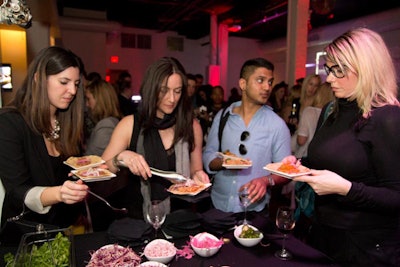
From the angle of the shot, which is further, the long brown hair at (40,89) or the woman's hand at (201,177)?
the woman's hand at (201,177)

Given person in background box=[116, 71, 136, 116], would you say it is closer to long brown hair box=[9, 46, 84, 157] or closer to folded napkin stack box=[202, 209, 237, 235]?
long brown hair box=[9, 46, 84, 157]

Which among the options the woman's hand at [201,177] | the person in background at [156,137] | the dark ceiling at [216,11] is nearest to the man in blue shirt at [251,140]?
the woman's hand at [201,177]

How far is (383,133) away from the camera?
1.57 meters

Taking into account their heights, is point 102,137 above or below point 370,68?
below

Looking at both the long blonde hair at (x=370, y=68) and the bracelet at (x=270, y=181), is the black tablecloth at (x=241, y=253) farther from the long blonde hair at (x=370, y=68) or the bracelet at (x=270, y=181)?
the long blonde hair at (x=370, y=68)

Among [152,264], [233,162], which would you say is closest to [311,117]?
[233,162]

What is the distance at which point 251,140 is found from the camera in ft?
7.84

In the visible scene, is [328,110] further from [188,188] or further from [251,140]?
[188,188]

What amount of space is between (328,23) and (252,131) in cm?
992

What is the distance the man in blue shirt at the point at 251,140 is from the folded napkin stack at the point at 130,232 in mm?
797

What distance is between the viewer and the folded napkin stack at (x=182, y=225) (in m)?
1.69

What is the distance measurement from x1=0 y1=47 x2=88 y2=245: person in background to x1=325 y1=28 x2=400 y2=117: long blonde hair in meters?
1.47

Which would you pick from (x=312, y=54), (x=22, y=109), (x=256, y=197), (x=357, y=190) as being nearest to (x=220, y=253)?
(x=256, y=197)

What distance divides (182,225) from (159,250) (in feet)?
0.85
